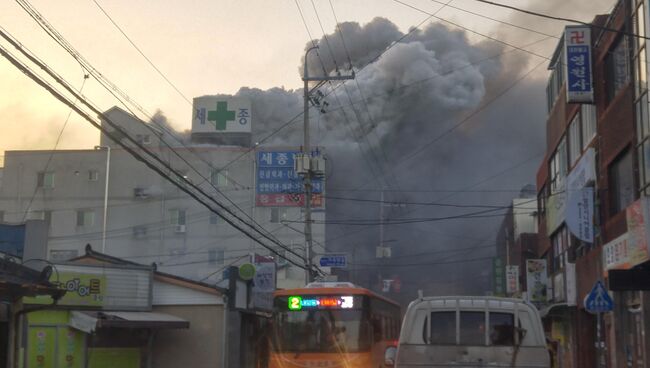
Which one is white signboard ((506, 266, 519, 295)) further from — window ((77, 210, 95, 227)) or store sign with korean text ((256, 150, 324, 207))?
window ((77, 210, 95, 227))

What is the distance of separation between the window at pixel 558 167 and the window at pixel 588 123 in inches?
177

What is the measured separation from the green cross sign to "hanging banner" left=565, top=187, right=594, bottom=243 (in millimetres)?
38669

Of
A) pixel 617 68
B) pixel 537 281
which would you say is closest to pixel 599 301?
pixel 617 68

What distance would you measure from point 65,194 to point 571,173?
40.6 m

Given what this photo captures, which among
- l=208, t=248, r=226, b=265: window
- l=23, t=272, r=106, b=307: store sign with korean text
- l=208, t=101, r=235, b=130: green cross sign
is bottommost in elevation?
l=23, t=272, r=106, b=307: store sign with korean text

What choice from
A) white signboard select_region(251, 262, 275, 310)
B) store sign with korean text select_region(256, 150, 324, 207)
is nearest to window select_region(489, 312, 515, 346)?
white signboard select_region(251, 262, 275, 310)

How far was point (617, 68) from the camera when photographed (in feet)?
76.3

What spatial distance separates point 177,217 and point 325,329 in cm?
3957

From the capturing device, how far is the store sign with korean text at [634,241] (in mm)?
16672

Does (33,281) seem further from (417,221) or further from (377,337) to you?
(417,221)

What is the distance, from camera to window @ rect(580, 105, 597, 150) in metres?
26.0

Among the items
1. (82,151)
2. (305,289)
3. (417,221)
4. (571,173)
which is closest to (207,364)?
(305,289)

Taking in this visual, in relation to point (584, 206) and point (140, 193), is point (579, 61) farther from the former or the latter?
point (140, 193)

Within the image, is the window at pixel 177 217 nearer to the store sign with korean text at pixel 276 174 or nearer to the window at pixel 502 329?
the store sign with korean text at pixel 276 174
